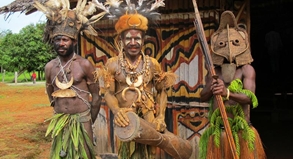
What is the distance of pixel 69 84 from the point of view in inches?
154

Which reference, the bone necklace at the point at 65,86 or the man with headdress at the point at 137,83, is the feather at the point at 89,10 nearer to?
the man with headdress at the point at 137,83

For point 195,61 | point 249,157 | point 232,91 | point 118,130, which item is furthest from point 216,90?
point 195,61

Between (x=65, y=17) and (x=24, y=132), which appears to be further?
(x=24, y=132)

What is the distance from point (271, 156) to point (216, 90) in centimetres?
348

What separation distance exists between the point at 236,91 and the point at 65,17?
1970 mm

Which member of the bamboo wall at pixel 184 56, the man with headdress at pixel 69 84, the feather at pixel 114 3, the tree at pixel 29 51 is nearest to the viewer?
the feather at pixel 114 3

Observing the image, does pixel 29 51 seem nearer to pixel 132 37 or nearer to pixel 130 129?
pixel 132 37

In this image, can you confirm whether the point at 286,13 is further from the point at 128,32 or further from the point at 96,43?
the point at 128,32

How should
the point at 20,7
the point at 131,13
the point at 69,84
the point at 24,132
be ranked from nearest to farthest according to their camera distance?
the point at 131,13 < the point at 69,84 < the point at 20,7 < the point at 24,132

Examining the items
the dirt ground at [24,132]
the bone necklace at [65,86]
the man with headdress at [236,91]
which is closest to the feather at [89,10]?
the bone necklace at [65,86]

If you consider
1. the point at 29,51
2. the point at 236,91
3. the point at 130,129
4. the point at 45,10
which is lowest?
the point at 130,129

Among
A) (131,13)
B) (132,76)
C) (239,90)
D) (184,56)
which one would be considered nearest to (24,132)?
(184,56)

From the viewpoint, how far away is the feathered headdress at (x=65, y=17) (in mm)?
3904

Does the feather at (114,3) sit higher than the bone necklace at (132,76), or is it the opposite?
the feather at (114,3)
